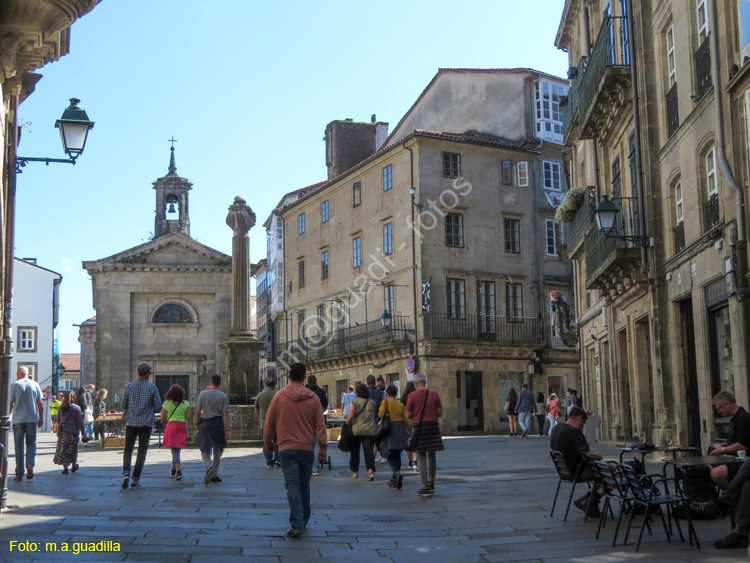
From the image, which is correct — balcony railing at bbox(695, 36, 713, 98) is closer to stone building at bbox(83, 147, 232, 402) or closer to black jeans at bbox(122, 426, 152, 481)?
black jeans at bbox(122, 426, 152, 481)

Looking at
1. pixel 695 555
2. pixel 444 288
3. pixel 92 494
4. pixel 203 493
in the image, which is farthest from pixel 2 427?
pixel 444 288

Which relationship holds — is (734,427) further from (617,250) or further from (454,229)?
→ (454,229)

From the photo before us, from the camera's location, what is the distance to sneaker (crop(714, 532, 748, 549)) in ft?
24.9

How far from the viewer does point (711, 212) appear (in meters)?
15.4

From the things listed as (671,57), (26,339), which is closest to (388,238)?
(671,57)

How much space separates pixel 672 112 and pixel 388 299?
2479cm

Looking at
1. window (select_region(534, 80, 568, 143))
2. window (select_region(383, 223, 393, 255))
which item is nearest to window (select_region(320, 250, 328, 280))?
window (select_region(383, 223, 393, 255))

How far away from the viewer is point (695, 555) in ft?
24.7

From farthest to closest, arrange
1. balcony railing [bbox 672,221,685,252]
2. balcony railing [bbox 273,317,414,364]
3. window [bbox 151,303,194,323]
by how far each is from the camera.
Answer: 1. window [bbox 151,303,194,323]
2. balcony railing [bbox 273,317,414,364]
3. balcony railing [bbox 672,221,685,252]

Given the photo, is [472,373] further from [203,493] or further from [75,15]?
[75,15]

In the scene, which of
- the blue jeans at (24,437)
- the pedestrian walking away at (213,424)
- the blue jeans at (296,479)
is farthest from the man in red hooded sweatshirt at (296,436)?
the blue jeans at (24,437)

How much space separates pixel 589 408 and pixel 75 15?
67.2ft

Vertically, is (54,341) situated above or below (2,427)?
above

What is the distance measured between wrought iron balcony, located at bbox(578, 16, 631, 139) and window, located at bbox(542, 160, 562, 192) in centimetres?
2079
